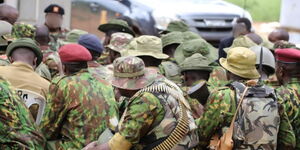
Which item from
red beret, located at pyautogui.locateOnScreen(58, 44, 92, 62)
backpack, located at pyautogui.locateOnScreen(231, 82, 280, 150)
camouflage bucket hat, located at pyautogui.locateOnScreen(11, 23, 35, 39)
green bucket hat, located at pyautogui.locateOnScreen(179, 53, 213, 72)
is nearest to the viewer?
backpack, located at pyautogui.locateOnScreen(231, 82, 280, 150)

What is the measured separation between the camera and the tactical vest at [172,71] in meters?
8.81

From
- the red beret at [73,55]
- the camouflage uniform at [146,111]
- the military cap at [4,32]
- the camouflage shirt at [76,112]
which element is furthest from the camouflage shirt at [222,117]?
the military cap at [4,32]

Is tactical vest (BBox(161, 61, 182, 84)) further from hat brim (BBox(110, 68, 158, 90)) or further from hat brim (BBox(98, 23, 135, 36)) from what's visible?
hat brim (BBox(110, 68, 158, 90))

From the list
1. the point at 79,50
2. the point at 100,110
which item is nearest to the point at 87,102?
the point at 100,110

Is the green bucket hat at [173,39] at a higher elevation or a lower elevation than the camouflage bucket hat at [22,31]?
lower

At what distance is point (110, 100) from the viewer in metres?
6.89

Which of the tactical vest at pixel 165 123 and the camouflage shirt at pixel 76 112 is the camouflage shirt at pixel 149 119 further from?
the camouflage shirt at pixel 76 112

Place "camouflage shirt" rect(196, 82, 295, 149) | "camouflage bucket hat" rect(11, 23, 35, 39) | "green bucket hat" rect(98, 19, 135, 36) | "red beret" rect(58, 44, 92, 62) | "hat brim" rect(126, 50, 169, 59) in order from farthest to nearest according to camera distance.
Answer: "green bucket hat" rect(98, 19, 135, 36) < "camouflage bucket hat" rect(11, 23, 35, 39) < "hat brim" rect(126, 50, 169, 59) < "red beret" rect(58, 44, 92, 62) < "camouflage shirt" rect(196, 82, 295, 149)

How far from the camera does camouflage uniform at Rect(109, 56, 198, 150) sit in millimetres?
5621

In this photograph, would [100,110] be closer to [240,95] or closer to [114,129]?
[114,129]

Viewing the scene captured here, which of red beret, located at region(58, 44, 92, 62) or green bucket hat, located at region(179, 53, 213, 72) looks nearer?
red beret, located at region(58, 44, 92, 62)

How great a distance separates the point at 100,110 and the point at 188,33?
4.13m

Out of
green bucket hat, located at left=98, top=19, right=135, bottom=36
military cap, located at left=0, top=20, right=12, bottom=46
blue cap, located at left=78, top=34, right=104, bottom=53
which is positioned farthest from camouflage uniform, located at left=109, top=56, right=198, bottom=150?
green bucket hat, located at left=98, top=19, right=135, bottom=36

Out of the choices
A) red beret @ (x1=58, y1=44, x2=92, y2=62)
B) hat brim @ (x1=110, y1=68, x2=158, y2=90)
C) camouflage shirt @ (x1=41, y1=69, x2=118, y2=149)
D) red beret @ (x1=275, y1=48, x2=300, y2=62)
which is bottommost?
camouflage shirt @ (x1=41, y1=69, x2=118, y2=149)
